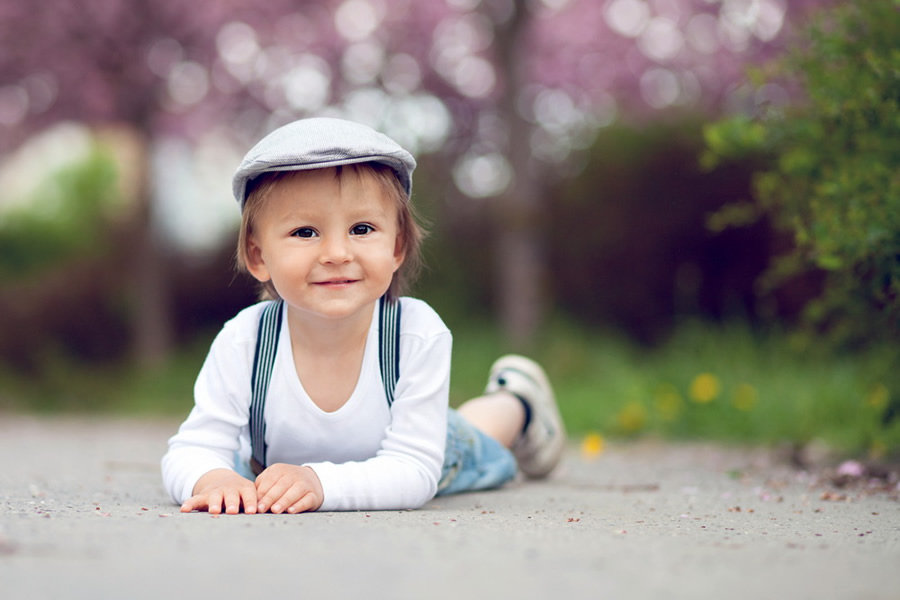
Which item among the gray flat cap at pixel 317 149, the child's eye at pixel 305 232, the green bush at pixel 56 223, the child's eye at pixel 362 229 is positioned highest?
the green bush at pixel 56 223

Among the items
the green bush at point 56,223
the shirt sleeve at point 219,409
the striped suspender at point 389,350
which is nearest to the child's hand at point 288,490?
the shirt sleeve at point 219,409

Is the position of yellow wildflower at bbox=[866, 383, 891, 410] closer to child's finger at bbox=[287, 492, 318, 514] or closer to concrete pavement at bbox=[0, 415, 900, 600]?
concrete pavement at bbox=[0, 415, 900, 600]

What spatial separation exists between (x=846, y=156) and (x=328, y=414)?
1909mm

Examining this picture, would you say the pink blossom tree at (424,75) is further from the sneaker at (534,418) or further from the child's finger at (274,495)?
the child's finger at (274,495)

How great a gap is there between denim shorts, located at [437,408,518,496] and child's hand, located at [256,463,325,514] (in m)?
0.58

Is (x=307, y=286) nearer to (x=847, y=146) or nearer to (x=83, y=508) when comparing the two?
(x=83, y=508)

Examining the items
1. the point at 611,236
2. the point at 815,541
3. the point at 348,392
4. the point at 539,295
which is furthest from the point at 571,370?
the point at 815,541

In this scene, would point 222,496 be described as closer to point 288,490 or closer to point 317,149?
point 288,490

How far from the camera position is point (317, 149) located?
86.0 inches

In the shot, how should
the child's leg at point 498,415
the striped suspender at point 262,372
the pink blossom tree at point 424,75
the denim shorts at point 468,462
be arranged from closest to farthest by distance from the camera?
the striped suspender at point 262,372, the denim shorts at point 468,462, the child's leg at point 498,415, the pink blossom tree at point 424,75

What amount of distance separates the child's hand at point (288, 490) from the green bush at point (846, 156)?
5.28ft

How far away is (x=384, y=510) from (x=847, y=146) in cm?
201

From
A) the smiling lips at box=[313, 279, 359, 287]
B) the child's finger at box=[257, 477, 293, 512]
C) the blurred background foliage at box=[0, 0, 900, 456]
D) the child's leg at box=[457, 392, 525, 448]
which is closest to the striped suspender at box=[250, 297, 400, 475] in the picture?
the smiling lips at box=[313, 279, 359, 287]

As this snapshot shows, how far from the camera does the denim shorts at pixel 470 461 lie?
2.70m
